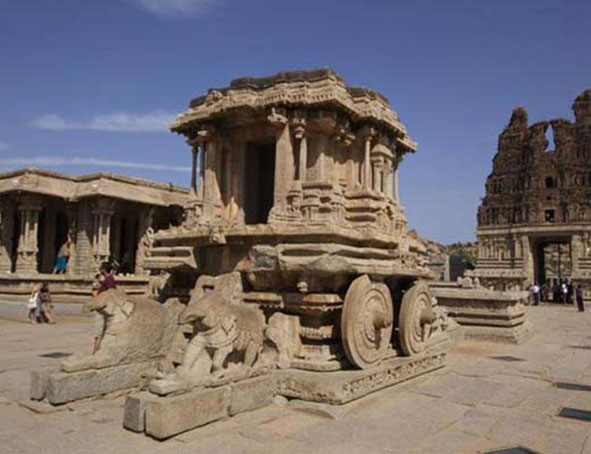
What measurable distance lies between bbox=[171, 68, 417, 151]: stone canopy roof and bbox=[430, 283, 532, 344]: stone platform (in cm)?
545

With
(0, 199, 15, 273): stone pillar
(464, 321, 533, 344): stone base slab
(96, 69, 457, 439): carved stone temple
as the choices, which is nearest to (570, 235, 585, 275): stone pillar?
(464, 321, 533, 344): stone base slab

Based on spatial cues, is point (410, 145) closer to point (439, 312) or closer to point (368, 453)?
point (439, 312)

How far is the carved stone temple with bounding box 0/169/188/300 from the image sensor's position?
21188 millimetres

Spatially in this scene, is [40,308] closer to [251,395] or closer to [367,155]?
[367,155]

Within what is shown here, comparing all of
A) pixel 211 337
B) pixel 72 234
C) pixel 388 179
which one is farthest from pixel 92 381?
pixel 72 234

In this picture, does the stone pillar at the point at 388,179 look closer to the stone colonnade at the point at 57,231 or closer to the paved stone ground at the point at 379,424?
the paved stone ground at the point at 379,424

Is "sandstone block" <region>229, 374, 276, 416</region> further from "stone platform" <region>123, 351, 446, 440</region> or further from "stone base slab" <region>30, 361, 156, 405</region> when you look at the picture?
"stone base slab" <region>30, 361, 156, 405</region>

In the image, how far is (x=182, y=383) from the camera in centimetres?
479

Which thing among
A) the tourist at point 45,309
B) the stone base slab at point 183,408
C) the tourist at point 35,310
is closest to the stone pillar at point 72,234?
the tourist at point 45,309

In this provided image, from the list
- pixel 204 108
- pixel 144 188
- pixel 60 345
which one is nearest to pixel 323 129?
pixel 204 108

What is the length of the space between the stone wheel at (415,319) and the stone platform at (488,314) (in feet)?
15.1

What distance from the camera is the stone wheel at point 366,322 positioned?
6270 mm

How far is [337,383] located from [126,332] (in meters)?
2.65

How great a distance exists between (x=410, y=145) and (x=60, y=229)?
22256 millimetres
